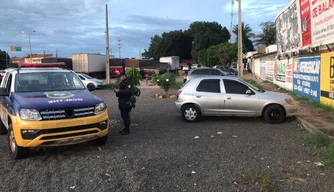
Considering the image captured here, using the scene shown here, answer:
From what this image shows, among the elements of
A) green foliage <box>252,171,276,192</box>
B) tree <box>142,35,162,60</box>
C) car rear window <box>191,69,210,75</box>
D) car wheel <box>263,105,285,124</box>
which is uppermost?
tree <box>142,35,162,60</box>

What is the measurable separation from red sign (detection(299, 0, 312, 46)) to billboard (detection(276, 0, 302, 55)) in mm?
784

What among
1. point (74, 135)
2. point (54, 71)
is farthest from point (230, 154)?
point (54, 71)

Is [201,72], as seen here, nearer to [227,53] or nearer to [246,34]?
[227,53]

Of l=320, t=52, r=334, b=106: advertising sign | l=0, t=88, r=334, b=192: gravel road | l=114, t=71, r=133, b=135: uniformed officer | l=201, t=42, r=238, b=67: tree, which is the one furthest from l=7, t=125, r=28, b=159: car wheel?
l=201, t=42, r=238, b=67: tree

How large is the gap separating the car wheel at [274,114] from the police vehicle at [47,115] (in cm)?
508

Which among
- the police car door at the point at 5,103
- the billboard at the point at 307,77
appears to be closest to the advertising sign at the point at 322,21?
the billboard at the point at 307,77

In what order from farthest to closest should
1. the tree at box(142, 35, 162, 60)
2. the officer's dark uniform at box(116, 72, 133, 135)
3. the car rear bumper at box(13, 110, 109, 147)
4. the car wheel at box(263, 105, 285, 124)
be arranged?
the tree at box(142, 35, 162, 60) → the car wheel at box(263, 105, 285, 124) → the officer's dark uniform at box(116, 72, 133, 135) → the car rear bumper at box(13, 110, 109, 147)

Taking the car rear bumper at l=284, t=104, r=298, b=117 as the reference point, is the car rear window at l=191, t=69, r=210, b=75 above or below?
above

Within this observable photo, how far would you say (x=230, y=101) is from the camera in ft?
32.0

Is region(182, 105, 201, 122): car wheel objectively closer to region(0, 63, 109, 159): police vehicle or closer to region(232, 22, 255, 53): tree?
region(0, 63, 109, 159): police vehicle

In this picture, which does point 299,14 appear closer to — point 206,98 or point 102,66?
point 206,98

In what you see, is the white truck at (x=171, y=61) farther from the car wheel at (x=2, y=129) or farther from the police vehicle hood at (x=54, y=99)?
the police vehicle hood at (x=54, y=99)

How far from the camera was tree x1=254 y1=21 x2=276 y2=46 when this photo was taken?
70625mm

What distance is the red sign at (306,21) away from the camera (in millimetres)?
14094
